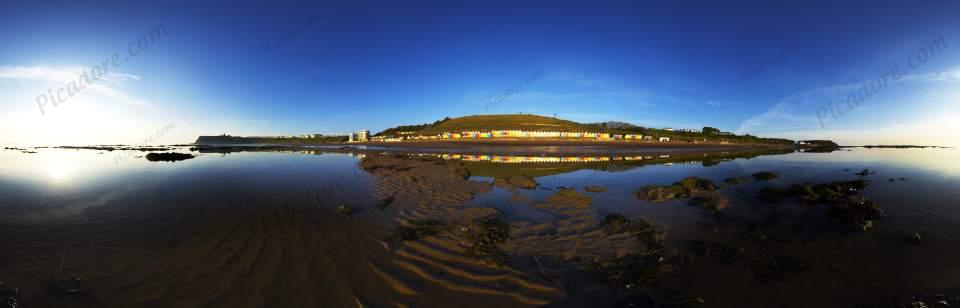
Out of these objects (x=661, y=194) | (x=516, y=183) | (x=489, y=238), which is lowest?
(x=489, y=238)

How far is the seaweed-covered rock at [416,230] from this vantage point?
827 cm

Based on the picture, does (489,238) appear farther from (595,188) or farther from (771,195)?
(771,195)

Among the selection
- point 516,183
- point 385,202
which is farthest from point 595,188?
point 385,202

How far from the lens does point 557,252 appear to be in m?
A: 7.40

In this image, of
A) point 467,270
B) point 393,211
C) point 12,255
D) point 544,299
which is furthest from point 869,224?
point 12,255

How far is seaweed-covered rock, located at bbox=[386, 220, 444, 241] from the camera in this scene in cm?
827

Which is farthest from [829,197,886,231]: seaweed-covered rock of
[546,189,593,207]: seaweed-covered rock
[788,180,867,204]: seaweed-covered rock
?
[546,189,593,207]: seaweed-covered rock

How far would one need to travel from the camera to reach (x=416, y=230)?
8.84 m

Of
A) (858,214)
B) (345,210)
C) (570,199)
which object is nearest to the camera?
(858,214)

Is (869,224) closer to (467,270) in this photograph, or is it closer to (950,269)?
(950,269)

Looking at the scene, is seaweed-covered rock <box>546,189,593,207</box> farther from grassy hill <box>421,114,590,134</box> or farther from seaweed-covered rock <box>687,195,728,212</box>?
grassy hill <box>421,114,590,134</box>

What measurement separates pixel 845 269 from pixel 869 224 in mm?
4733

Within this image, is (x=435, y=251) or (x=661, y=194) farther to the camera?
(x=661, y=194)

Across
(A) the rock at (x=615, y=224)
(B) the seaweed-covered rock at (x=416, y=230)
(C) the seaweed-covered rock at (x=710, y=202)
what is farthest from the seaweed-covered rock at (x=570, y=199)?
(B) the seaweed-covered rock at (x=416, y=230)
